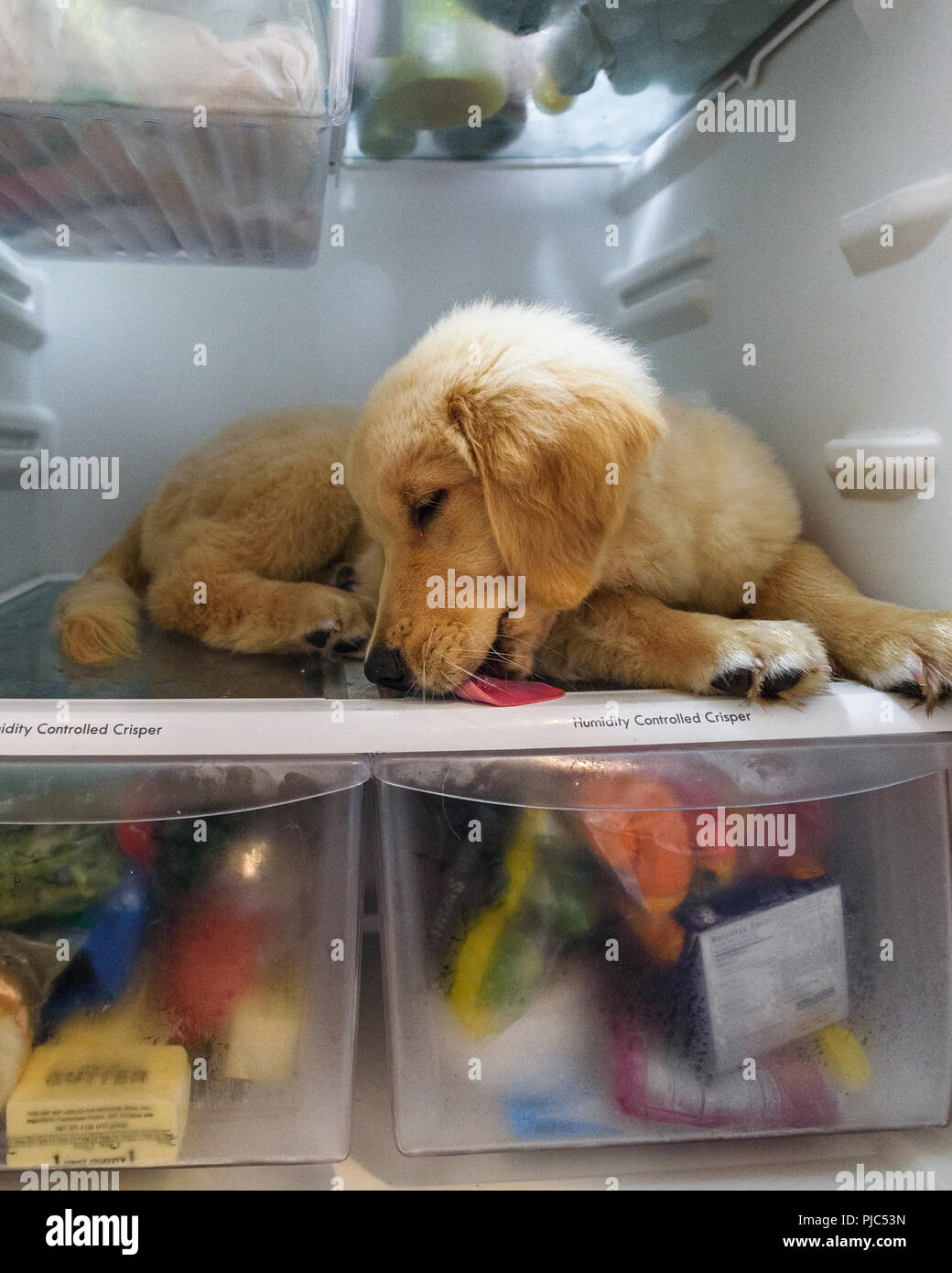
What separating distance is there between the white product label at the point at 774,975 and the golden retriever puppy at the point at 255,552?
26.7 inches

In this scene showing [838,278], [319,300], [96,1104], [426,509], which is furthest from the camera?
[319,300]

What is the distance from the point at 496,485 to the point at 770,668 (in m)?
0.39

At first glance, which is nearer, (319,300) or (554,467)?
(554,467)

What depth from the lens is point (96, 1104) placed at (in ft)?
3.01

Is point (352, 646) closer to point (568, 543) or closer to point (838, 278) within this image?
point (568, 543)

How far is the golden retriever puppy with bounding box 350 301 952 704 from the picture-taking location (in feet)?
3.42

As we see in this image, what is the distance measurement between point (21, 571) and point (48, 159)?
918mm

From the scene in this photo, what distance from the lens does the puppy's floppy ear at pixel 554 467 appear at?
104 centimetres

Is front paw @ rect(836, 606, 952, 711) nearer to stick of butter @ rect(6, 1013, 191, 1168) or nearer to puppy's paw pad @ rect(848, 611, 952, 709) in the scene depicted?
puppy's paw pad @ rect(848, 611, 952, 709)

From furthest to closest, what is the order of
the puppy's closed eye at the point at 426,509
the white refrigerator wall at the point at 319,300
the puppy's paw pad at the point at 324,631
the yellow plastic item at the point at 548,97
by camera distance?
1. the white refrigerator wall at the point at 319,300
2. the yellow plastic item at the point at 548,97
3. the puppy's paw pad at the point at 324,631
4. the puppy's closed eye at the point at 426,509
